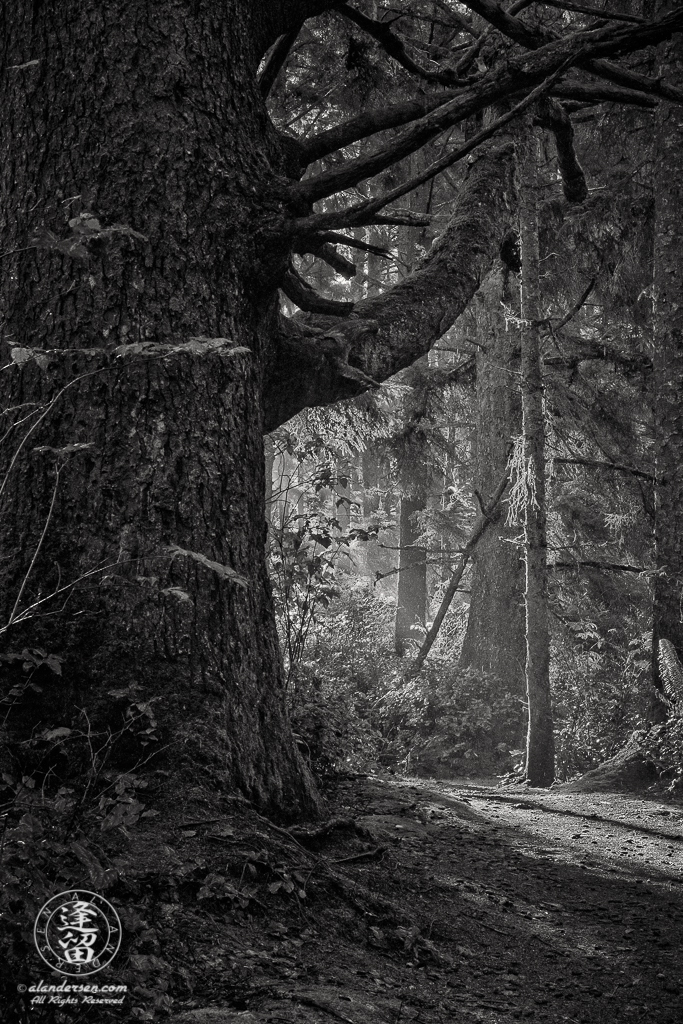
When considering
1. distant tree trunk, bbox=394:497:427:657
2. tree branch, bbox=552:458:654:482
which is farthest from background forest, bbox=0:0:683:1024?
distant tree trunk, bbox=394:497:427:657

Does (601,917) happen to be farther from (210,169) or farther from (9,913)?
(210,169)

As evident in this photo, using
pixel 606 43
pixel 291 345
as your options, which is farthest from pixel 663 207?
pixel 291 345

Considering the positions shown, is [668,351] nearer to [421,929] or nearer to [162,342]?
[162,342]

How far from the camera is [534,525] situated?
8430 millimetres

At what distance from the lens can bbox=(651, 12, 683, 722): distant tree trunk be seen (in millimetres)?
8078

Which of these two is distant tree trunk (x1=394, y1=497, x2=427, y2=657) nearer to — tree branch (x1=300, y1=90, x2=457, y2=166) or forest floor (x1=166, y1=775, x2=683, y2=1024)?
forest floor (x1=166, y1=775, x2=683, y2=1024)

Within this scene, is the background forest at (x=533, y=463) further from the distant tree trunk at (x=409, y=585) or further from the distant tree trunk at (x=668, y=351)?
the distant tree trunk at (x=409, y=585)

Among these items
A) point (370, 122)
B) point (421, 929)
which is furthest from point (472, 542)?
point (421, 929)

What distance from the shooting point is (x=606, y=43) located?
14.1 ft

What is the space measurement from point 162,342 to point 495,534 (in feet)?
29.2

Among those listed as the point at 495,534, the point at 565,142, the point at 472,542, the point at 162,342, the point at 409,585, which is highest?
the point at 565,142

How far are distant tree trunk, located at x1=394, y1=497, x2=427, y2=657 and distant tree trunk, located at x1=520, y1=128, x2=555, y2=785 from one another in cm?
575

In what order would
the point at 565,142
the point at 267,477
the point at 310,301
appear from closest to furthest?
the point at 310,301 < the point at 565,142 < the point at 267,477

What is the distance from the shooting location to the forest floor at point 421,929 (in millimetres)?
2498
